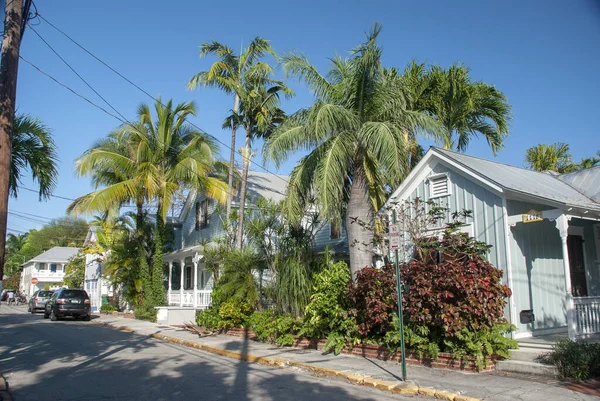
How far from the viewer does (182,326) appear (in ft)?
63.8

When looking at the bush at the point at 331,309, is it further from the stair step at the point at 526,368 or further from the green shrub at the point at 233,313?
the green shrub at the point at 233,313

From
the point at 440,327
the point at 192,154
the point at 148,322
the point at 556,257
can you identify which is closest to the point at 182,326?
the point at 148,322

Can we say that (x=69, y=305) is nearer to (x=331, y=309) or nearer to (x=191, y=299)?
(x=191, y=299)

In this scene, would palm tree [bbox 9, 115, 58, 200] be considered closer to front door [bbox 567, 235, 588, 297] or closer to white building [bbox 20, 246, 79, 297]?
front door [bbox 567, 235, 588, 297]

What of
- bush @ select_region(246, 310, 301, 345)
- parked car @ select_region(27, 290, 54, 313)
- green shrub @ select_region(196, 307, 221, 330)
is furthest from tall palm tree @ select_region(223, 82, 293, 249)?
parked car @ select_region(27, 290, 54, 313)

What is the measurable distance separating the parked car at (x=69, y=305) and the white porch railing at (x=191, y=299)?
4.59 m

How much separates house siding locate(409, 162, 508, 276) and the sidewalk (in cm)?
286

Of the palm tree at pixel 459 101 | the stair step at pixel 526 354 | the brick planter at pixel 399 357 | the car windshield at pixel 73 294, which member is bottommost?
the brick planter at pixel 399 357

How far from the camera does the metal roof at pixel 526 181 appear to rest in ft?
36.2

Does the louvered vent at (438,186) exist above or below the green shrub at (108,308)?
above

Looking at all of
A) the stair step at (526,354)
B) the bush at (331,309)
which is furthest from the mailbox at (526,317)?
the bush at (331,309)

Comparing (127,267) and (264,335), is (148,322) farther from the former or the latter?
(264,335)

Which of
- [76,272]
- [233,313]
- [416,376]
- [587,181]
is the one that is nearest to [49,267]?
[76,272]

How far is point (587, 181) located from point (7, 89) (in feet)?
48.0
